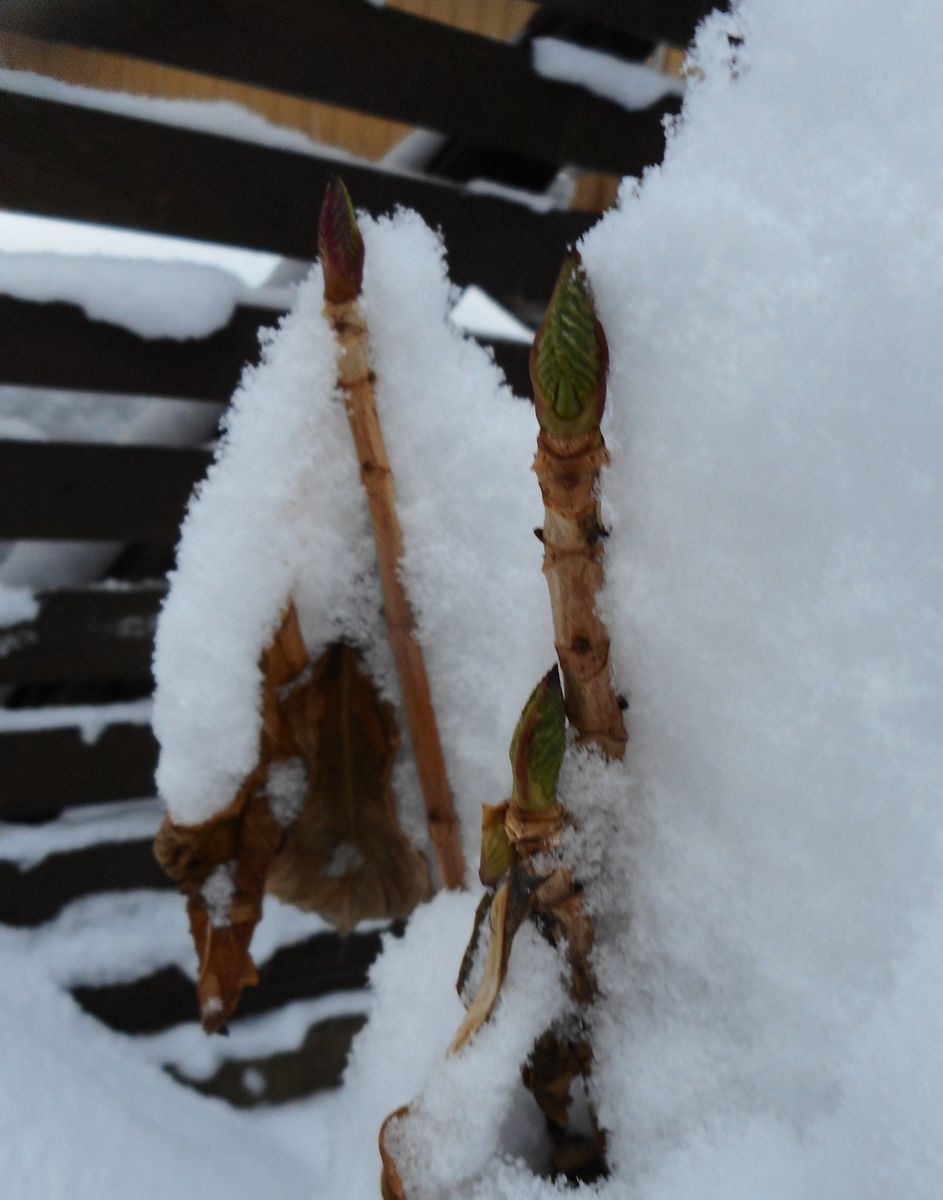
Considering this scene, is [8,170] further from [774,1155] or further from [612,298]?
[774,1155]

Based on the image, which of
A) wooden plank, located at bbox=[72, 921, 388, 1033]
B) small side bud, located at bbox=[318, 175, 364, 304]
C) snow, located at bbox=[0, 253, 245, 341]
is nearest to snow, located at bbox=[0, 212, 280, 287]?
snow, located at bbox=[0, 253, 245, 341]

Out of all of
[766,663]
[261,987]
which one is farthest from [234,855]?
[261,987]

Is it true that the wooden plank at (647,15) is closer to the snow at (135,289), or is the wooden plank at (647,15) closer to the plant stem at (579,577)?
the snow at (135,289)

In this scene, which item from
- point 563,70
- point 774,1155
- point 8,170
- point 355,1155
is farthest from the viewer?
point 563,70

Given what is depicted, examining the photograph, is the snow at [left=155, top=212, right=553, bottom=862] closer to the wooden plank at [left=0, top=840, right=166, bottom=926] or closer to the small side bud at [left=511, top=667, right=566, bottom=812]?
the small side bud at [left=511, top=667, right=566, bottom=812]

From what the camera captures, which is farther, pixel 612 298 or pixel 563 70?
pixel 563 70

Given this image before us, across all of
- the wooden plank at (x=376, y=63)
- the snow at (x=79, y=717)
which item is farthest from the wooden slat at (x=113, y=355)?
the snow at (x=79, y=717)

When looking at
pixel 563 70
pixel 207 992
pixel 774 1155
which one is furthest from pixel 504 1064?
pixel 563 70

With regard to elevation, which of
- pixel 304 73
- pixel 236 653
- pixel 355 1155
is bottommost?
pixel 355 1155
